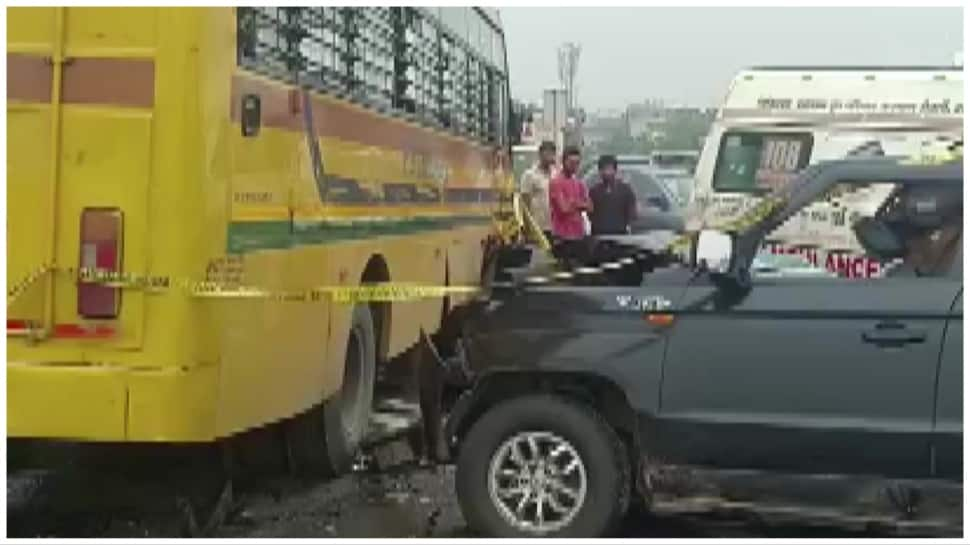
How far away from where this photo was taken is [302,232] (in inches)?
269

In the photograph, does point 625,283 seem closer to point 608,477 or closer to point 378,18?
point 608,477

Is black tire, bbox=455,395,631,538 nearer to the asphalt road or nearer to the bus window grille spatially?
the asphalt road

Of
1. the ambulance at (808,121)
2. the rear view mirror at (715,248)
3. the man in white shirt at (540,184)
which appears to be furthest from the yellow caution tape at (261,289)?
the man in white shirt at (540,184)

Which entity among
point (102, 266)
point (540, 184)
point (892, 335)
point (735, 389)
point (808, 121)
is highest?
point (808, 121)

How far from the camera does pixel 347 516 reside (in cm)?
725

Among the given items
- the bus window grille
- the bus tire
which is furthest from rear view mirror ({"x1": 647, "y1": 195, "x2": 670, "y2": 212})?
the bus tire

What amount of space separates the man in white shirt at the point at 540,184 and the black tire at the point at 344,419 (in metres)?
6.95

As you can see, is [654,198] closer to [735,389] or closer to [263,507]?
[263,507]

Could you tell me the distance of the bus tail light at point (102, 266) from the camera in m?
5.75

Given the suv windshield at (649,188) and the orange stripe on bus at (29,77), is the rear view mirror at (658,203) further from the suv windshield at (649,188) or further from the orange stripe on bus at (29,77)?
the orange stripe on bus at (29,77)

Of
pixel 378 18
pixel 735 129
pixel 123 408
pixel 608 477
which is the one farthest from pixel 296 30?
pixel 735 129

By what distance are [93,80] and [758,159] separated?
10.7 meters

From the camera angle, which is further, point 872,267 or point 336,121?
point 336,121

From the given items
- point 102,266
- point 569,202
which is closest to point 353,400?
point 102,266
